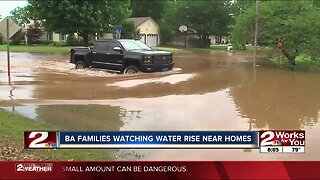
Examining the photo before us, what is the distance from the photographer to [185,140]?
118 inches

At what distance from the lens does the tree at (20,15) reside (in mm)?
3525

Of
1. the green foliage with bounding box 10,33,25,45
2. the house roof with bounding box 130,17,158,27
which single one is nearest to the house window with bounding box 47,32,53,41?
the green foliage with bounding box 10,33,25,45

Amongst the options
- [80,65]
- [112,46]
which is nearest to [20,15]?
[112,46]

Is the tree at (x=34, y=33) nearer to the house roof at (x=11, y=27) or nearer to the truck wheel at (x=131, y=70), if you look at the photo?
the house roof at (x=11, y=27)

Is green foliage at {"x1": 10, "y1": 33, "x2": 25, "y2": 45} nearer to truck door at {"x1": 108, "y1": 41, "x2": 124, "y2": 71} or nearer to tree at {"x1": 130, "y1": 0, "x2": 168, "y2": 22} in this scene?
tree at {"x1": 130, "y1": 0, "x2": 168, "y2": 22}

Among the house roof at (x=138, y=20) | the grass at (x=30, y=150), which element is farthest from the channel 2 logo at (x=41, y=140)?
the house roof at (x=138, y=20)

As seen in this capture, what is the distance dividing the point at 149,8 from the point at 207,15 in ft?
2.13

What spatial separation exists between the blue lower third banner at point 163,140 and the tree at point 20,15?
3.91ft

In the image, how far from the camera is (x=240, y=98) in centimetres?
895

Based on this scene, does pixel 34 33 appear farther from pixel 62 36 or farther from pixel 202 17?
pixel 202 17

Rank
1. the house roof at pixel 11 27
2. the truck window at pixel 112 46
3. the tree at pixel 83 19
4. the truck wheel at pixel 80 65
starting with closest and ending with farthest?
the house roof at pixel 11 27, the tree at pixel 83 19, the truck window at pixel 112 46, the truck wheel at pixel 80 65

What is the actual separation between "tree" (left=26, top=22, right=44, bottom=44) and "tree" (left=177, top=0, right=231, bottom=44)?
61.7 inches

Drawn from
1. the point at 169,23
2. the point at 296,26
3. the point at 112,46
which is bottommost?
the point at 112,46

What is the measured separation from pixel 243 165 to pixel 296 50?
14.3m
